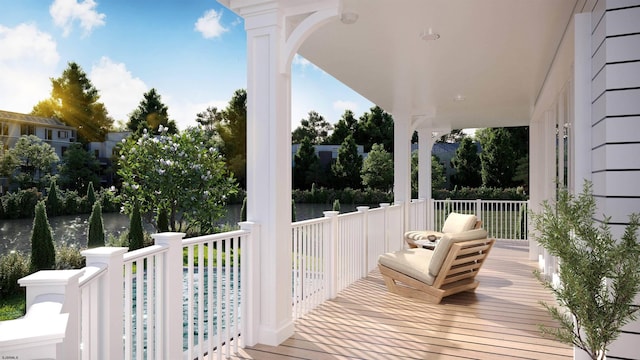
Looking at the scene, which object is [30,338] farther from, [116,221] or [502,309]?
[116,221]

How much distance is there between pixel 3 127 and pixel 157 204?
1747 centimetres

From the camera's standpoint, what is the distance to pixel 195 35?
29875 millimetres

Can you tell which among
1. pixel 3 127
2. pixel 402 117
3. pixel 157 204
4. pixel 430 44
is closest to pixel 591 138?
pixel 430 44

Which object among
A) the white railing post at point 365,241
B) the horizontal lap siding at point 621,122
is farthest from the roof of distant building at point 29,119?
the horizontal lap siding at point 621,122

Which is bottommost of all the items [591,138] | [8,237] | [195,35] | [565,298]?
[8,237]

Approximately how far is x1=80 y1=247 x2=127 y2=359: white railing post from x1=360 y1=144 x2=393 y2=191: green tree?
19199mm

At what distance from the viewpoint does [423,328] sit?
3682mm

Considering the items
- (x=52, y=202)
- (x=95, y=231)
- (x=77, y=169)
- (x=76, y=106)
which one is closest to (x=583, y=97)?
(x=95, y=231)

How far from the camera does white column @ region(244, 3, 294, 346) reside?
129 inches

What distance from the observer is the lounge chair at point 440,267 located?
14.2 ft

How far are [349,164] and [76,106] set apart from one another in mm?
17830

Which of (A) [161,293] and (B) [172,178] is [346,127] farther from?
(A) [161,293]

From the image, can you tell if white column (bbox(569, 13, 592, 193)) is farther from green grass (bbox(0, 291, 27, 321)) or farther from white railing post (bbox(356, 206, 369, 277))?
green grass (bbox(0, 291, 27, 321))

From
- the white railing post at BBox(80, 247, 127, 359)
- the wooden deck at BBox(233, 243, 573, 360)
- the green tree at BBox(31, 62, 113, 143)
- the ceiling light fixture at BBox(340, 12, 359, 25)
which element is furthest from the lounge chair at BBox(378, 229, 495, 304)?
the green tree at BBox(31, 62, 113, 143)
